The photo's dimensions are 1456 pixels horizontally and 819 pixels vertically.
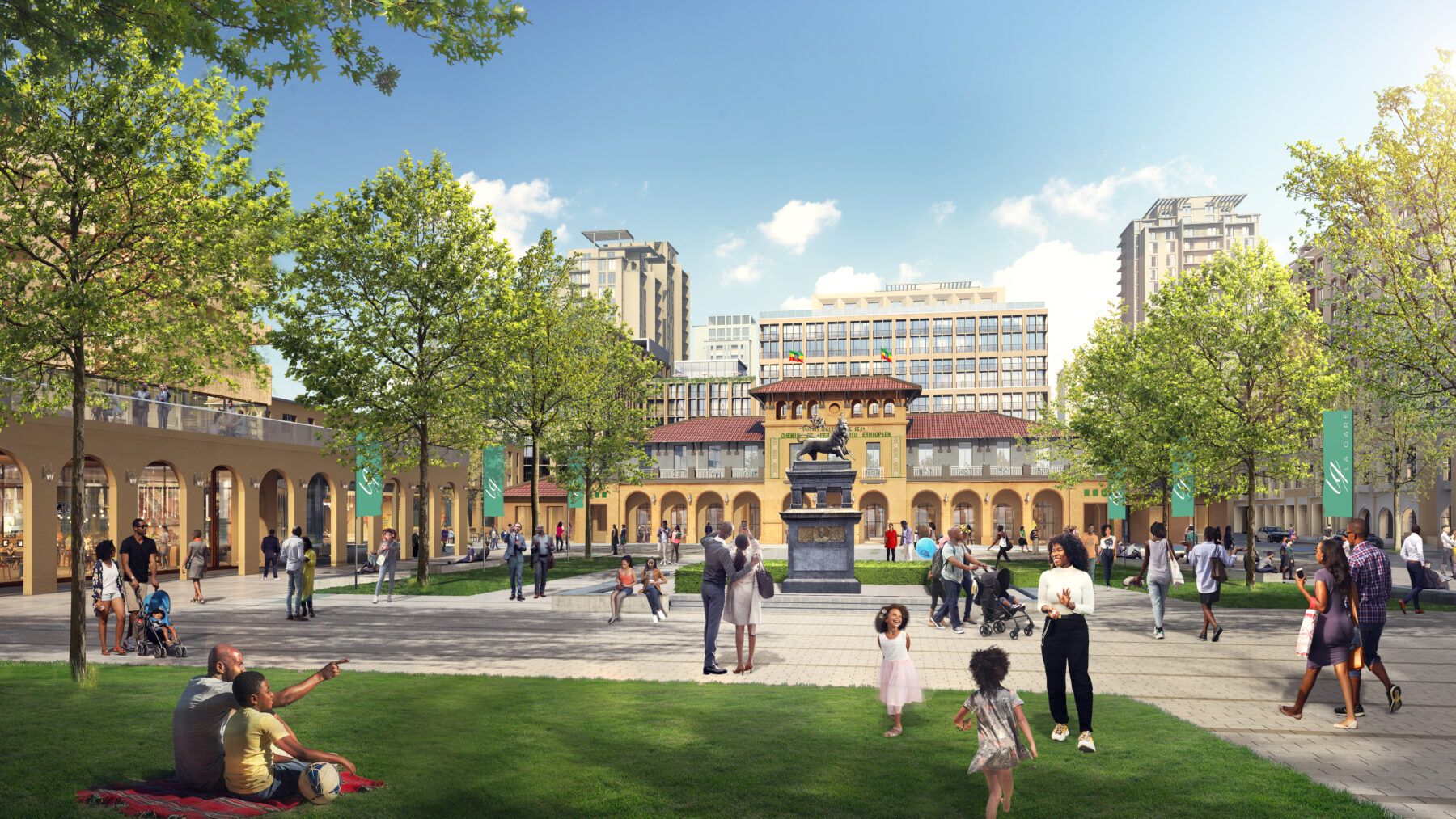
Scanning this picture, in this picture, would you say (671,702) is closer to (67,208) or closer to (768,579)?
(768,579)

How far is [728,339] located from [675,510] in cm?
8534

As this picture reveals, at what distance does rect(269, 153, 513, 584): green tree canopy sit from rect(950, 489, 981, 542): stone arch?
136ft

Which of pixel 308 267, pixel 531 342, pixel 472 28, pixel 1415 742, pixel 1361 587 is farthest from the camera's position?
pixel 531 342

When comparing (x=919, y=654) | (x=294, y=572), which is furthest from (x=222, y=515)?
(x=919, y=654)

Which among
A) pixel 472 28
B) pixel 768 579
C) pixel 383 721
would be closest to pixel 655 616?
pixel 768 579

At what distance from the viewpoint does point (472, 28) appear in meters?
6.96

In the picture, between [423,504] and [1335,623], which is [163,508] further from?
[1335,623]

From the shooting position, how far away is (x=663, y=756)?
7051mm

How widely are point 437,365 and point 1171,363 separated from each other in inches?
815

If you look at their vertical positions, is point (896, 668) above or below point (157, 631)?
above

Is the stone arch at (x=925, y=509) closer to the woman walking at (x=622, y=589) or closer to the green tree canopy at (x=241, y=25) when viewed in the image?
the woman walking at (x=622, y=589)

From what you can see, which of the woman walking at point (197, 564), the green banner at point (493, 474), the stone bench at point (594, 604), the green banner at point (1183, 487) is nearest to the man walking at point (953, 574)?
the stone bench at point (594, 604)

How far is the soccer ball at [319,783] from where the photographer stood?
5.73m

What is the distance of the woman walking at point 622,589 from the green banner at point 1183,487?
51.4 ft
